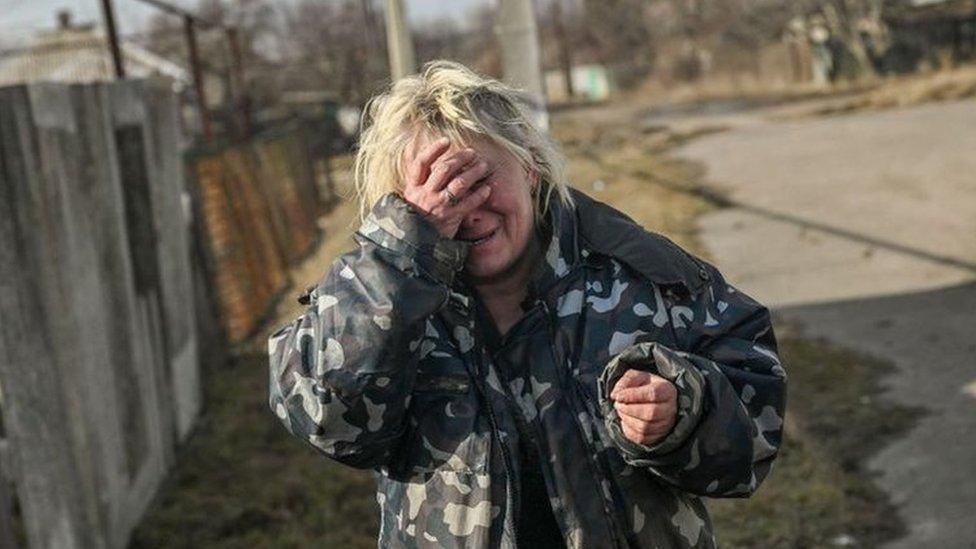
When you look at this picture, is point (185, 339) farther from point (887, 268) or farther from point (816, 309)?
point (887, 268)

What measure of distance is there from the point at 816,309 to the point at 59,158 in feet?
16.7

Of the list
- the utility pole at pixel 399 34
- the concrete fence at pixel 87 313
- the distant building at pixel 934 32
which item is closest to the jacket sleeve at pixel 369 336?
the concrete fence at pixel 87 313

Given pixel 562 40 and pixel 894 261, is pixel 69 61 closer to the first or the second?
pixel 894 261

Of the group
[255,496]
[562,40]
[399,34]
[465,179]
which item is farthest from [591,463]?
[562,40]

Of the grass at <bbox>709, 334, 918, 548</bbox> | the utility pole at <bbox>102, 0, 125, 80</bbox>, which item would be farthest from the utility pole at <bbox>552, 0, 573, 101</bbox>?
the grass at <bbox>709, 334, 918, 548</bbox>

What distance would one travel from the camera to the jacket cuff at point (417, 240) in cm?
212

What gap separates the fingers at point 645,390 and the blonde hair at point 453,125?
0.44 m

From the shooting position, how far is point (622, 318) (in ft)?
7.20

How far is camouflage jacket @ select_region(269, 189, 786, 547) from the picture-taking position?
209 cm

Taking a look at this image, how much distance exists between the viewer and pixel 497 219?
2225 mm

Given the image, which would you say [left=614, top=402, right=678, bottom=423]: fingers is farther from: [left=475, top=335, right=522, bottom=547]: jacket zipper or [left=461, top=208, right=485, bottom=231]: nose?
[left=461, top=208, right=485, bottom=231]: nose

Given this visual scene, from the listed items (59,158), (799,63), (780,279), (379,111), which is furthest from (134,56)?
(379,111)

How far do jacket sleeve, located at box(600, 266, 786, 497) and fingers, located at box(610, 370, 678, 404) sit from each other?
16 millimetres

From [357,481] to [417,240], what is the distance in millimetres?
4145
